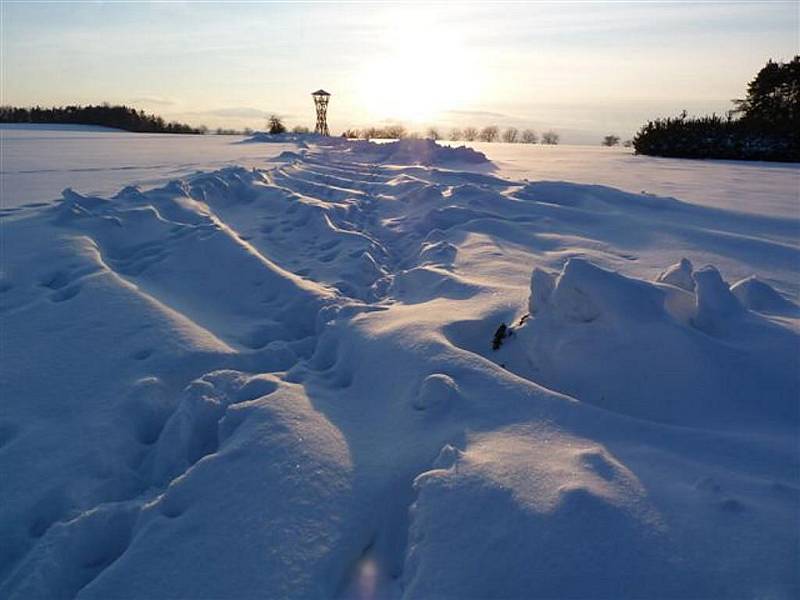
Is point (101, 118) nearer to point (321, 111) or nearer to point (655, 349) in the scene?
point (321, 111)

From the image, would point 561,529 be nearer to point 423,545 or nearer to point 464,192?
point 423,545

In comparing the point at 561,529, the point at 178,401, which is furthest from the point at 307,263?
the point at 561,529

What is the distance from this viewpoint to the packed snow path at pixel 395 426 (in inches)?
61.0

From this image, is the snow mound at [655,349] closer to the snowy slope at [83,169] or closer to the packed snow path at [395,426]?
the packed snow path at [395,426]

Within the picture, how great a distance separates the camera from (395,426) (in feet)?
7.30

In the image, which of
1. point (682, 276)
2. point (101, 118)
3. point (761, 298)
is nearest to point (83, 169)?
point (682, 276)

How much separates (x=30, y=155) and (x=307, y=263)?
8.74 meters

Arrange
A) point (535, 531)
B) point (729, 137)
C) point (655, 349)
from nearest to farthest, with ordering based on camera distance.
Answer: point (535, 531) < point (655, 349) < point (729, 137)

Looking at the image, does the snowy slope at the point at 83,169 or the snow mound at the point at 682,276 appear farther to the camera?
the snowy slope at the point at 83,169

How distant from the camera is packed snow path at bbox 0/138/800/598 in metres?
1.55

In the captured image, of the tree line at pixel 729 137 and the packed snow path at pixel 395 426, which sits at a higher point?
the tree line at pixel 729 137

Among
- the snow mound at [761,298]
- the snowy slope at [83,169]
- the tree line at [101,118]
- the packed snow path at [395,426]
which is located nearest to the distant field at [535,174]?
the snowy slope at [83,169]

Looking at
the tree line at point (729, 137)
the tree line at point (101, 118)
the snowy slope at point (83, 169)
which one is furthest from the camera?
the tree line at point (101, 118)

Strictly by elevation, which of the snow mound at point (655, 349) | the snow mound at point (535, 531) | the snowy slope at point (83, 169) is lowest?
the snow mound at point (535, 531)
